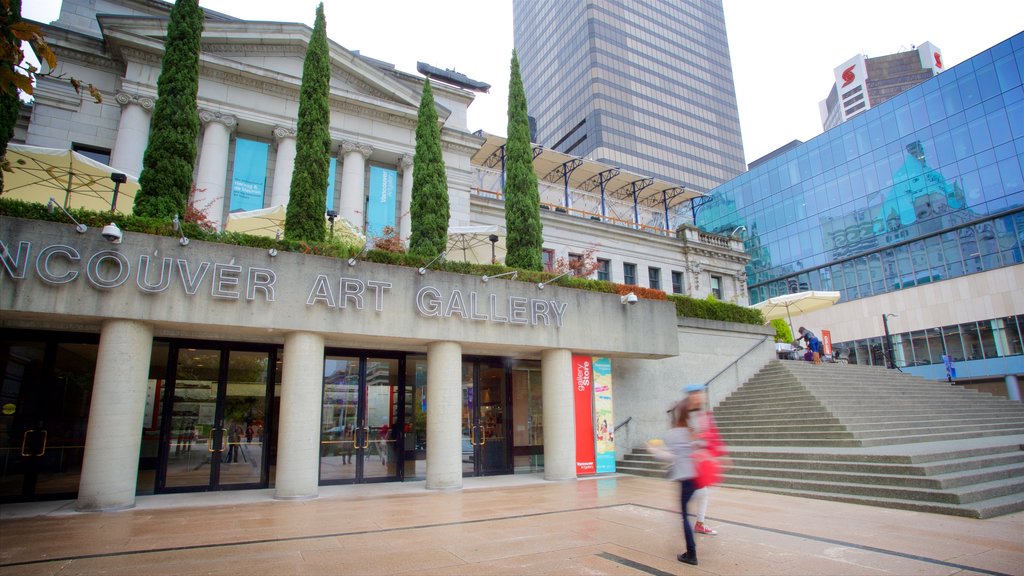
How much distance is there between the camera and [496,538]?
297 inches

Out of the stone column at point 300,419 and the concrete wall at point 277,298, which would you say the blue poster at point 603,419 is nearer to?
the concrete wall at point 277,298

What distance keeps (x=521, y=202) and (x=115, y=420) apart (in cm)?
1223

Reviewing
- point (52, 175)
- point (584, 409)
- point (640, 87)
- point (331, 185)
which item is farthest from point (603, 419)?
point (640, 87)

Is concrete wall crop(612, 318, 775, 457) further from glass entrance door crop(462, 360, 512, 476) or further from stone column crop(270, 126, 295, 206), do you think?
stone column crop(270, 126, 295, 206)

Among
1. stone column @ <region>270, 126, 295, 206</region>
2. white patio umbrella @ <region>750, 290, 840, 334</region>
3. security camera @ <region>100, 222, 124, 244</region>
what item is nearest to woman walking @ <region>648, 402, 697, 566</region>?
security camera @ <region>100, 222, 124, 244</region>

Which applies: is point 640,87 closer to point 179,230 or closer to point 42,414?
point 179,230

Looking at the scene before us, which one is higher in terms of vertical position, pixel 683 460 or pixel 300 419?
pixel 300 419

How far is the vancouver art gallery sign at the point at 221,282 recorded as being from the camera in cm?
1018

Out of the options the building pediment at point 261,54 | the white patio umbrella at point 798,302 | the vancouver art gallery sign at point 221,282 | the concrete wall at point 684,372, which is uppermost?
the building pediment at point 261,54

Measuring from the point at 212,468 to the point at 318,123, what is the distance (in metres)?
9.43

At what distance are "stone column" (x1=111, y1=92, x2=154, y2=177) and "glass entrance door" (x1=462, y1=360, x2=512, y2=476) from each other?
14727mm

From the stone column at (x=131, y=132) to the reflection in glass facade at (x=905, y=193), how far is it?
53421 mm

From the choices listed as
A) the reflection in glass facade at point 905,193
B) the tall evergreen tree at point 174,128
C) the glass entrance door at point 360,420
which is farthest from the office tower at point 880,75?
the tall evergreen tree at point 174,128

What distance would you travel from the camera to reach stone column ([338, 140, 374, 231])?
23031 mm
